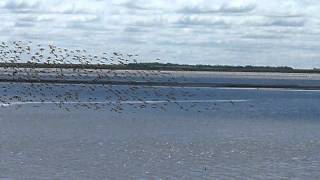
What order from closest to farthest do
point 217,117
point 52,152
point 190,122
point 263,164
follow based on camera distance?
point 263,164, point 52,152, point 190,122, point 217,117

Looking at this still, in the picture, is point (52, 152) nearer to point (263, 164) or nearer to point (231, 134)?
point (263, 164)

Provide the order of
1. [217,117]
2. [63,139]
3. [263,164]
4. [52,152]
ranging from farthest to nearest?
[217,117]
[63,139]
[52,152]
[263,164]

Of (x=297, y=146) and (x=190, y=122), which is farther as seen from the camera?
(x=190, y=122)

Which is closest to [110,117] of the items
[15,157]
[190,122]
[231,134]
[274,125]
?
[190,122]

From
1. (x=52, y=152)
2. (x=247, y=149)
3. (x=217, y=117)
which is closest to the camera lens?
(x=52, y=152)

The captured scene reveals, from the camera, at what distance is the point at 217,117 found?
71250 millimetres

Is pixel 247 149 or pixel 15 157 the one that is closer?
pixel 15 157

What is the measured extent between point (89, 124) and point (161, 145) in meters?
15.5

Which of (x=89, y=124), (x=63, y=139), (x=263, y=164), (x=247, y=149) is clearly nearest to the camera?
(x=263, y=164)

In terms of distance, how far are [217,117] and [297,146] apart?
26347mm

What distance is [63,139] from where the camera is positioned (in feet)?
152

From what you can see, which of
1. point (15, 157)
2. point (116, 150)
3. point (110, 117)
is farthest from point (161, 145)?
point (110, 117)

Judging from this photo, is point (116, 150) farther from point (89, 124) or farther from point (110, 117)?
point (110, 117)

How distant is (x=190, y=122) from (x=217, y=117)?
7528mm
